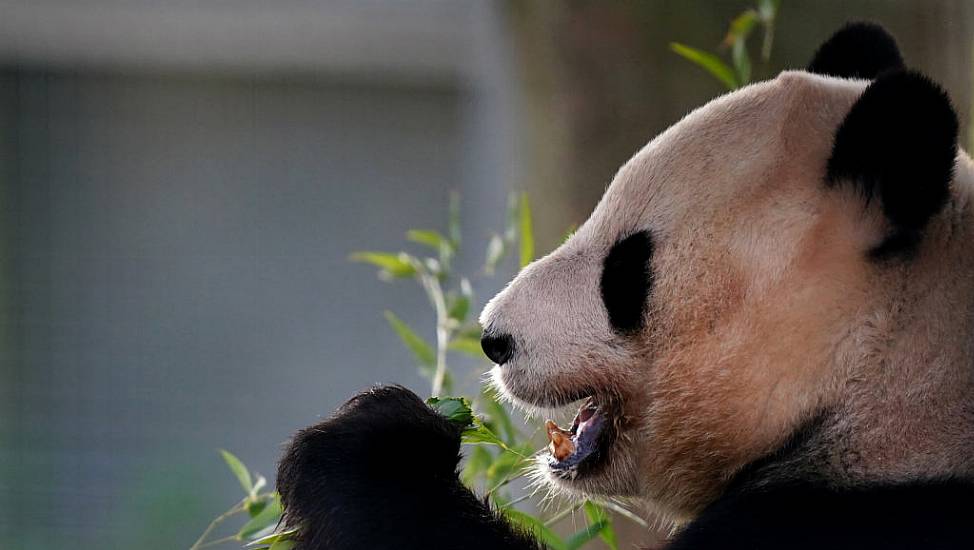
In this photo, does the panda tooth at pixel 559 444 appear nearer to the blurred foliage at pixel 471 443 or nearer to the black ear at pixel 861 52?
the blurred foliage at pixel 471 443

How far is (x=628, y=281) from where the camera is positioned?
141 cm

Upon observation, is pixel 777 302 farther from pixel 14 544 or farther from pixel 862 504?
pixel 14 544

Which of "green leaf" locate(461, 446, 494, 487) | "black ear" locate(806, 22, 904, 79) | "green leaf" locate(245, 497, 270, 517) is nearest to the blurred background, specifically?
"green leaf" locate(461, 446, 494, 487)

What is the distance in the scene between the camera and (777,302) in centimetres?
133

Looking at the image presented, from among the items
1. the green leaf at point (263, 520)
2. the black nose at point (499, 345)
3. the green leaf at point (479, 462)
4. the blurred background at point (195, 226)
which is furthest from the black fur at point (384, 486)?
the blurred background at point (195, 226)

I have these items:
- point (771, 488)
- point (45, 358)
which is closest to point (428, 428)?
point (771, 488)

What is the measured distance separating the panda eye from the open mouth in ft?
0.39

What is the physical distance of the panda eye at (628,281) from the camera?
140cm

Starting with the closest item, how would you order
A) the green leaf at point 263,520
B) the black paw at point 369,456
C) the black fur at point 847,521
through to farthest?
the black fur at point 847,521 → the black paw at point 369,456 → the green leaf at point 263,520

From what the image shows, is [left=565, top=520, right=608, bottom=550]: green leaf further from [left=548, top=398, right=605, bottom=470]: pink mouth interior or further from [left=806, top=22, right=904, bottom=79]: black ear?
[left=806, top=22, right=904, bottom=79]: black ear

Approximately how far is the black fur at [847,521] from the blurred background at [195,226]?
11.5 feet

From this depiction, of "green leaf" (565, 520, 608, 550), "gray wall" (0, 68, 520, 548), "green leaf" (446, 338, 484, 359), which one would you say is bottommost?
"gray wall" (0, 68, 520, 548)

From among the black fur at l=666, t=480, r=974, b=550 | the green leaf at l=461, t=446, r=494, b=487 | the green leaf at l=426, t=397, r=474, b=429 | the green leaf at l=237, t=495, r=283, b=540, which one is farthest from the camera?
the green leaf at l=461, t=446, r=494, b=487

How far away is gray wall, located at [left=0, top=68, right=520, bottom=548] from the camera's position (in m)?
5.01
